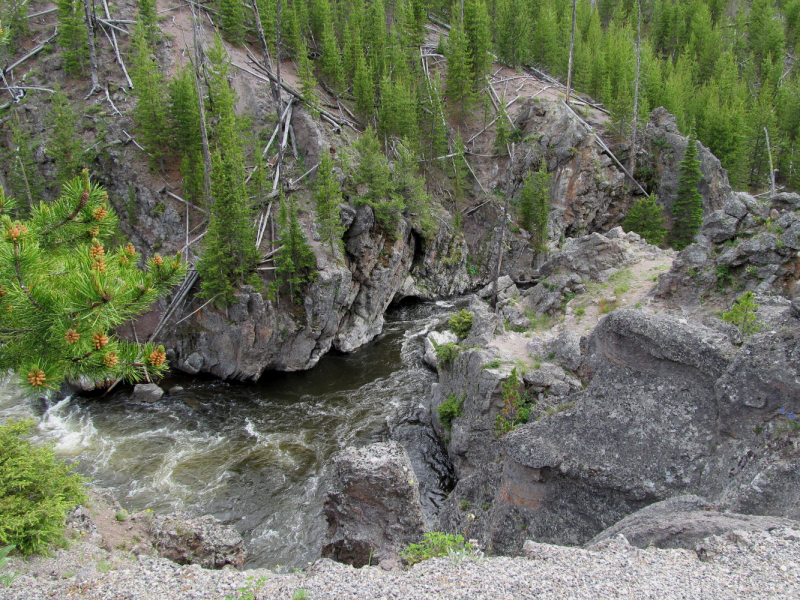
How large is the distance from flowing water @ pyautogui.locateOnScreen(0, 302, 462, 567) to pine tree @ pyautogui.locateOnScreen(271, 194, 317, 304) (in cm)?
555

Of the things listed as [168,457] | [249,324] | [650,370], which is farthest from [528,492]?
[249,324]

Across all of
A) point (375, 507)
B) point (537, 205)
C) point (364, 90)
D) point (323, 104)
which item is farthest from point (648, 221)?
point (375, 507)

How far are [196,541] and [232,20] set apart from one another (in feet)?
165

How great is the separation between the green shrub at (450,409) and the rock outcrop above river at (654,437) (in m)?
5.12

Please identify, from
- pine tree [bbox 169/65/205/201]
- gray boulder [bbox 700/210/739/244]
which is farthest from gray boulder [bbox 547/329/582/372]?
pine tree [bbox 169/65/205/201]

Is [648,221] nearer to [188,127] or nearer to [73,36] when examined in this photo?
[188,127]

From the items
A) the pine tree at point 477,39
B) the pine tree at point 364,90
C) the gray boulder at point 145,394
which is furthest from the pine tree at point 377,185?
the pine tree at point 477,39

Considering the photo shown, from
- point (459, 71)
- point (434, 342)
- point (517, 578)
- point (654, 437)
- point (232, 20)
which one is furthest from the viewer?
point (459, 71)

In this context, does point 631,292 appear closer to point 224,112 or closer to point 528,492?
point 528,492

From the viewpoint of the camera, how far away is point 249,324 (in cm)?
2653

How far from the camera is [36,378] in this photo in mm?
5402

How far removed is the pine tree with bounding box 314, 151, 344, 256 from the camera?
1147 inches

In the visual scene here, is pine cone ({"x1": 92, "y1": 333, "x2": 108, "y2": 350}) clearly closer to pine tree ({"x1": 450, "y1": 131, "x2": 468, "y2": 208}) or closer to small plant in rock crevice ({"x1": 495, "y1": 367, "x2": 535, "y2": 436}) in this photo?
small plant in rock crevice ({"x1": 495, "y1": 367, "x2": 535, "y2": 436})

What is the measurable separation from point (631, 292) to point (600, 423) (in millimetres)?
13453
